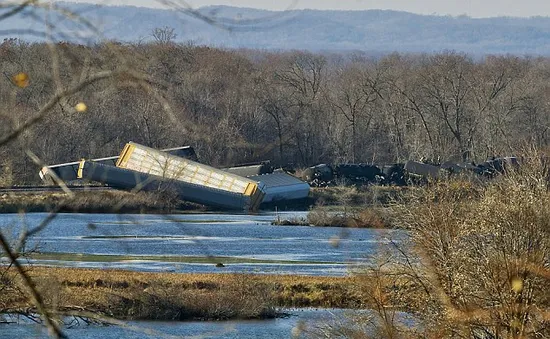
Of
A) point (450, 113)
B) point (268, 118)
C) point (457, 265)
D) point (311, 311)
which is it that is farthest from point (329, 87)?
point (457, 265)

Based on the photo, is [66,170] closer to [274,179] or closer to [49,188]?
[49,188]

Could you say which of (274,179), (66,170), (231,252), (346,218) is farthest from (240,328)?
(274,179)

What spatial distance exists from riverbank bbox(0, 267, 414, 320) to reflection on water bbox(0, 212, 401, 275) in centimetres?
128

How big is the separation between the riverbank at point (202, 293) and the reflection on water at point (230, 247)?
1.28 meters

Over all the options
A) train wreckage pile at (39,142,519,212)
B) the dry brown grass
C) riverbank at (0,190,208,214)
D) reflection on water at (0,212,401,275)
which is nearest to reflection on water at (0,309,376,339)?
reflection on water at (0,212,401,275)

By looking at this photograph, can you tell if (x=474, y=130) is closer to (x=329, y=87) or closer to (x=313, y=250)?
(x=329, y=87)

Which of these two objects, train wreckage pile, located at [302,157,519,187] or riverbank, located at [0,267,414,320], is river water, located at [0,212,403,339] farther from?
train wreckage pile, located at [302,157,519,187]

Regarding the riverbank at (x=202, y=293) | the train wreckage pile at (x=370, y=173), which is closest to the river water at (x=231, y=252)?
the riverbank at (x=202, y=293)

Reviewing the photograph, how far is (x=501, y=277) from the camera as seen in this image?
22516 mm

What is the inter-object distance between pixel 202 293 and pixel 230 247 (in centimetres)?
1086

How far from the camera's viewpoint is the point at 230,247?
41.2m

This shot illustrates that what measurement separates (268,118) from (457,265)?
2038 inches

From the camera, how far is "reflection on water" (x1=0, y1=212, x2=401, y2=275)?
35906 mm

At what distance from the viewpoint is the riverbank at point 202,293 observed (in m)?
28.8
